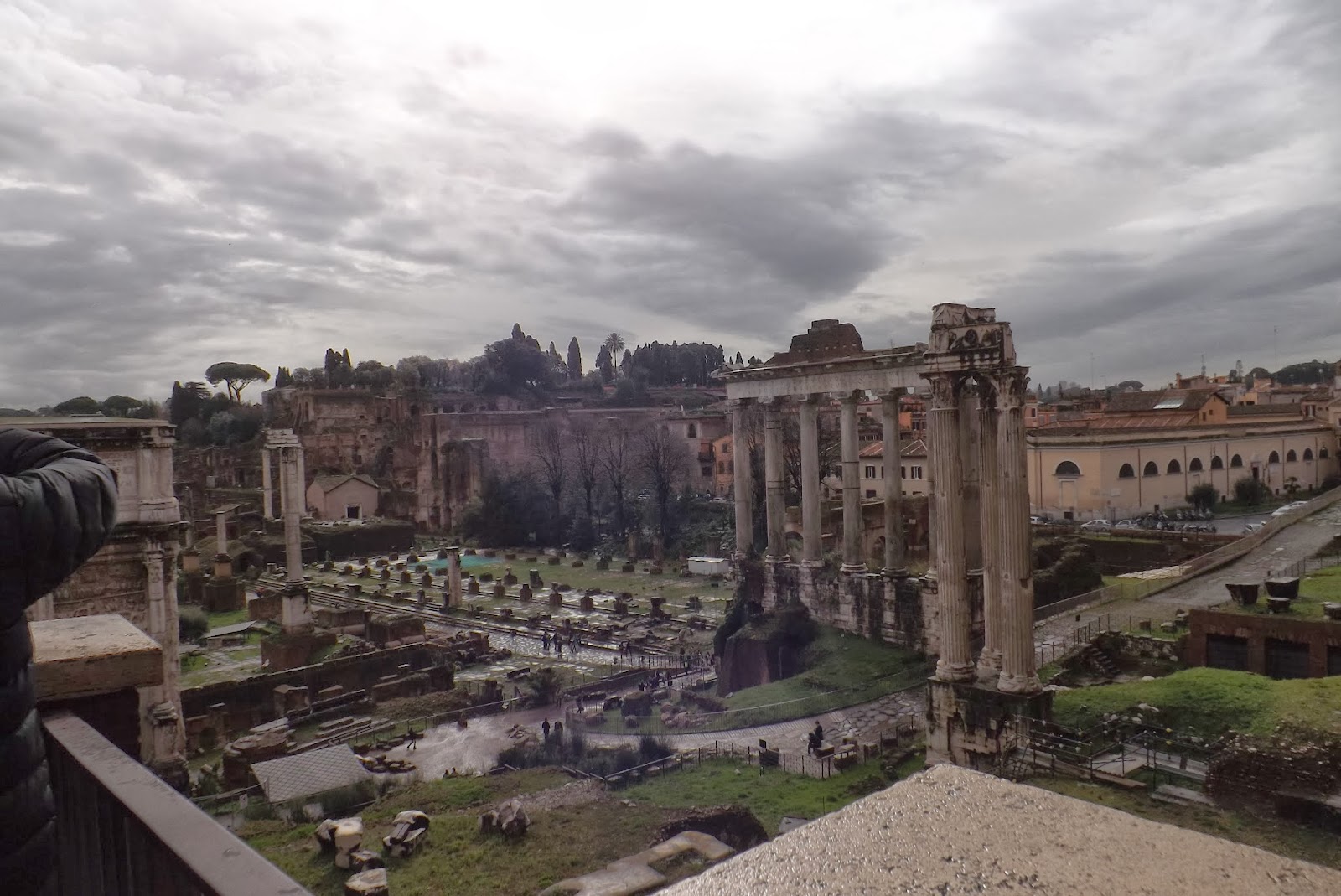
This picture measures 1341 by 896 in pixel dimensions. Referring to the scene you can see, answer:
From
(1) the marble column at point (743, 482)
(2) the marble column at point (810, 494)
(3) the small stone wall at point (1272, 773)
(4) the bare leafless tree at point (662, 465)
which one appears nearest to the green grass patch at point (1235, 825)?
(3) the small stone wall at point (1272, 773)

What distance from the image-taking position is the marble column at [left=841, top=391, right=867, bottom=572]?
60.5 feet

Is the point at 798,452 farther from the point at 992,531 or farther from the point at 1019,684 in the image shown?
the point at 1019,684

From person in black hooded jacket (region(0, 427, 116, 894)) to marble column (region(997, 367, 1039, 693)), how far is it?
9.99 meters

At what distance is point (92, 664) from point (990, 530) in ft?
33.5

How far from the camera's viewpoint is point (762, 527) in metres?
32.5

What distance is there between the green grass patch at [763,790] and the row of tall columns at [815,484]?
6.32 meters

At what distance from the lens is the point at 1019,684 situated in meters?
10.3

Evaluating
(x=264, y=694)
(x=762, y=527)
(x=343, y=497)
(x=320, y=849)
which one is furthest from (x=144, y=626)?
(x=343, y=497)

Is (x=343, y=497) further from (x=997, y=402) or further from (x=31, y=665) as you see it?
A: (x=31, y=665)

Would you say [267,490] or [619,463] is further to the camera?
[619,463]

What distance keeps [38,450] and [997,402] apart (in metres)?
10.1

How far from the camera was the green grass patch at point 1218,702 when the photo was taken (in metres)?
9.60

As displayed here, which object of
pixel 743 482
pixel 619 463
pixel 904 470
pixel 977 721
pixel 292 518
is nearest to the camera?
pixel 977 721

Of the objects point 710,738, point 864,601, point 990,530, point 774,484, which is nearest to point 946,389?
point 990,530
